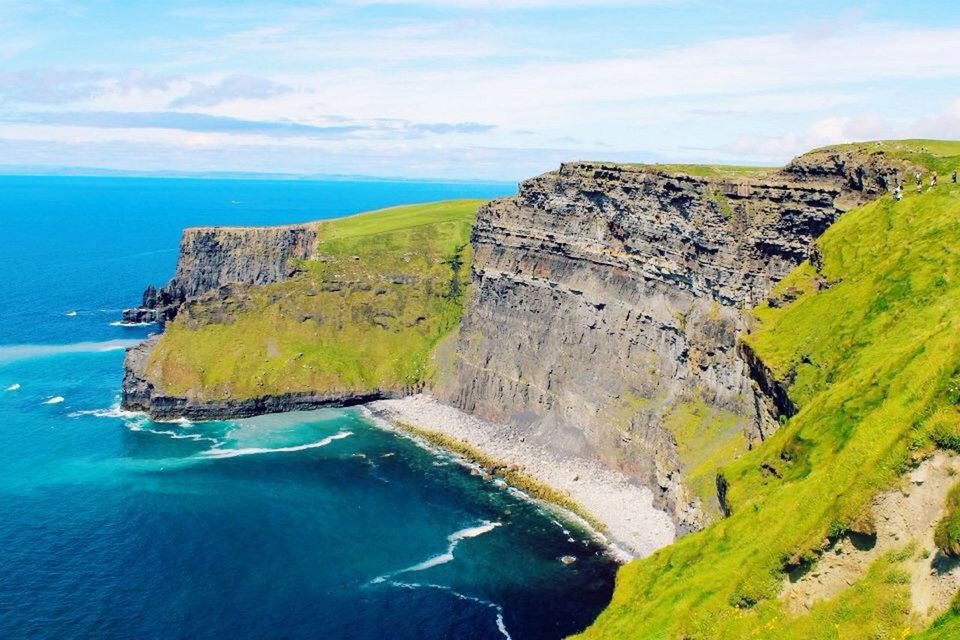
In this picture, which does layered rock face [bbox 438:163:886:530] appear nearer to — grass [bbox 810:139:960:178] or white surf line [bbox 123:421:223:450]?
grass [bbox 810:139:960:178]

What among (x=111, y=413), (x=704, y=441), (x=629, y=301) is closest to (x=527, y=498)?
(x=704, y=441)

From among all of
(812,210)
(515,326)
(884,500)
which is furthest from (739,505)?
(515,326)

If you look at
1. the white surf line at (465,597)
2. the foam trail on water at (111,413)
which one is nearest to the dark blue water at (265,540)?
the white surf line at (465,597)

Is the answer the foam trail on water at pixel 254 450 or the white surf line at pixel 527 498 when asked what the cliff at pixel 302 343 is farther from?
the foam trail on water at pixel 254 450

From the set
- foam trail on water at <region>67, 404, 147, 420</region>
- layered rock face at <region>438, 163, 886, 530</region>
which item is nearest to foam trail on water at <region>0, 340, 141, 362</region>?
foam trail on water at <region>67, 404, 147, 420</region>

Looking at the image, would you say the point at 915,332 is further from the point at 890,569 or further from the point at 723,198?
the point at 723,198

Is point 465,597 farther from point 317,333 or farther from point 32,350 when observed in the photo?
point 32,350
